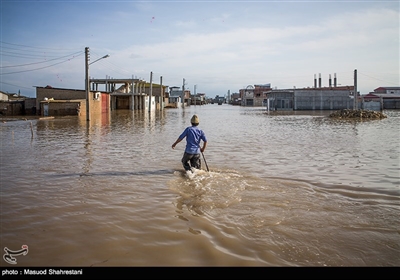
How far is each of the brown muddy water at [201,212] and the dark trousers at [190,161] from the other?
0.34m

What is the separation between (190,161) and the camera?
28.1ft

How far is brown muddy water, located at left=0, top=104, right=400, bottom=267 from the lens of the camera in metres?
4.03

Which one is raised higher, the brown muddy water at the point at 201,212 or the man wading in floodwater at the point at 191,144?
the man wading in floodwater at the point at 191,144

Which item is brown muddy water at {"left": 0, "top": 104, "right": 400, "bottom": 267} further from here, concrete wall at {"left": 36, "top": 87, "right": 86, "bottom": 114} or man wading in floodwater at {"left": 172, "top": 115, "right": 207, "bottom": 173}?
concrete wall at {"left": 36, "top": 87, "right": 86, "bottom": 114}

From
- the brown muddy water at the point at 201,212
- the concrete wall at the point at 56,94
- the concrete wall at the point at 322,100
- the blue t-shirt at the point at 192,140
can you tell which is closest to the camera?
the brown muddy water at the point at 201,212

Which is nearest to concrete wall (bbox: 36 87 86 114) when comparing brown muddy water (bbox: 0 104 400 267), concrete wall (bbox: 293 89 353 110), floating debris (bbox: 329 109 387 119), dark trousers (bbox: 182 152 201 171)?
floating debris (bbox: 329 109 387 119)

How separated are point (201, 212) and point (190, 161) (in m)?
3.08

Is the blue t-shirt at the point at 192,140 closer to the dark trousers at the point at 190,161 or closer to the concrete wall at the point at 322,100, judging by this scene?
the dark trousers at the point at 190,161

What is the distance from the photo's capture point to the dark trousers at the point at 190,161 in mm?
8345

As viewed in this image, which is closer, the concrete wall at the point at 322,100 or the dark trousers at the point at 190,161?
the dark trousers at the point at 190,161

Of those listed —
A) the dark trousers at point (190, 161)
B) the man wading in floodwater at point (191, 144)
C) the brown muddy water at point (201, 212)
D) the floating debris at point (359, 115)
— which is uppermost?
the floating debris at point (359, 115)

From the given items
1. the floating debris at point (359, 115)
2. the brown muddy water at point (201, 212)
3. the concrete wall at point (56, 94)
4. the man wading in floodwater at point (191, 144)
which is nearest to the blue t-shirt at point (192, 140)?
the man wading in floodwater at point (191, 144)

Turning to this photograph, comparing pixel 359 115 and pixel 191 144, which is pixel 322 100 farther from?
pixel 191 144
